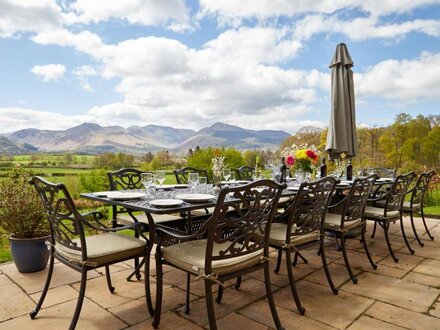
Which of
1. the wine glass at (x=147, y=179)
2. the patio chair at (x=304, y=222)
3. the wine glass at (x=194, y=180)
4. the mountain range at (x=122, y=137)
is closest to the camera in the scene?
the patio chair at (x=304, y=222)

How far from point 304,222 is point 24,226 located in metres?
2.44

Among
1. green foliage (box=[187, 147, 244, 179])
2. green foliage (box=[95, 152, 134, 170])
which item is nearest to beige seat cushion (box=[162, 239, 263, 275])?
green foliage (box=[187, 147, 244, 179])

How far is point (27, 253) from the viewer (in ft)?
8.99

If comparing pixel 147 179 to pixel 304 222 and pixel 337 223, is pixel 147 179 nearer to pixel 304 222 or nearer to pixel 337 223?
pixel 304 222

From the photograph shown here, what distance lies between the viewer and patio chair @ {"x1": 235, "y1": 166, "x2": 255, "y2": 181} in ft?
14.5

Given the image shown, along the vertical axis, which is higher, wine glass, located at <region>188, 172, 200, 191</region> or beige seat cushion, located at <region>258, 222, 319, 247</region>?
wine glass, located at <region>188, 172, 200, 191</region>

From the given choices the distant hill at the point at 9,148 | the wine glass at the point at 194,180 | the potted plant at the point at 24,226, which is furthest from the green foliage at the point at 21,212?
the distant hill at the point at 9,148

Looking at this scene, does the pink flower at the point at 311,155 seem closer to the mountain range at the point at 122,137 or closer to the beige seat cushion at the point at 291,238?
the beige seat cushion at the point at 291,238

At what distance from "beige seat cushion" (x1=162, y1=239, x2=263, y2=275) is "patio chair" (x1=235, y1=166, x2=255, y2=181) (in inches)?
94.0

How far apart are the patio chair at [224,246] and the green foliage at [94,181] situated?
8026mm

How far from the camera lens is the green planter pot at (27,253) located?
2.74 meters

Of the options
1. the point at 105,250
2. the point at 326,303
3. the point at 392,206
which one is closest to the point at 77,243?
the point at 105,250

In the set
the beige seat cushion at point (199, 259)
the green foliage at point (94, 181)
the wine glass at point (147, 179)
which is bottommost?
the green foliage at point (94, 181)

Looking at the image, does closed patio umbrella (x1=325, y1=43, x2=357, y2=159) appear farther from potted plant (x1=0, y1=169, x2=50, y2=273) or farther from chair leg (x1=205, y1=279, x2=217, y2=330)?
potted plant (x1=0, y1=169, x2=50, y2=273)
